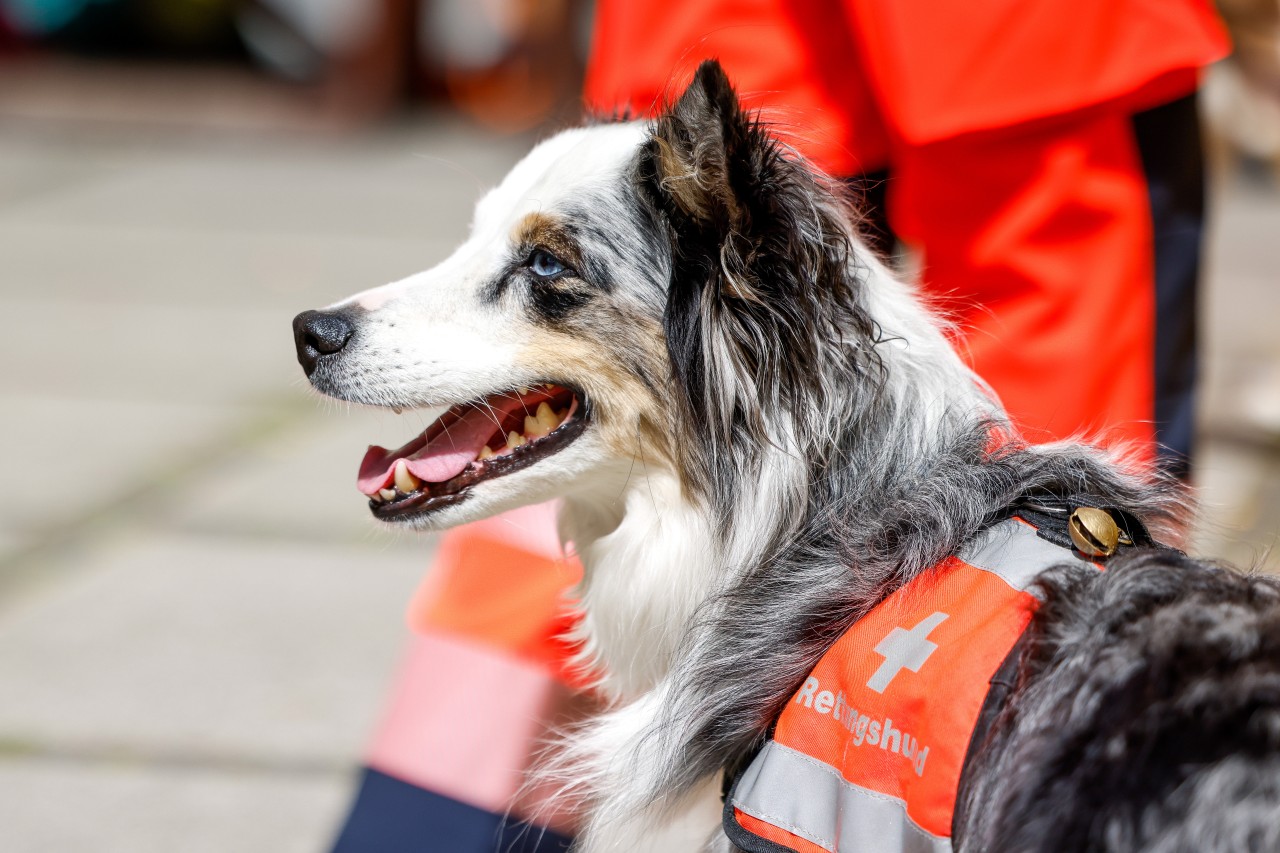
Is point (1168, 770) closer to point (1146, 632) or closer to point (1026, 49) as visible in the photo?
point (1146, 632)

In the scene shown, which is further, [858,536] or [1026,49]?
[1026,49]

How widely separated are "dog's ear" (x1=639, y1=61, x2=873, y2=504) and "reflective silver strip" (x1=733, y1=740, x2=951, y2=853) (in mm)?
515

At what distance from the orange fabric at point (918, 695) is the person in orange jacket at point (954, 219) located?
26.7 inches

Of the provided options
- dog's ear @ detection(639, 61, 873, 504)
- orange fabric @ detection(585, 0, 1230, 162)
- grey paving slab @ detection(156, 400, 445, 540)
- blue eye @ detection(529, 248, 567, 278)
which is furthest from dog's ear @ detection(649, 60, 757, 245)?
grey paving slab @ detection(156, 400, 445, 540)

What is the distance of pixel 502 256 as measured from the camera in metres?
2.42

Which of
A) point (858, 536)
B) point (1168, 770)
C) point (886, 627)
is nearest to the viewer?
point (1168, 770)

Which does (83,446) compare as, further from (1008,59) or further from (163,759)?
(1008,59)

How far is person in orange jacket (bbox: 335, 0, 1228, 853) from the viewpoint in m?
2.38

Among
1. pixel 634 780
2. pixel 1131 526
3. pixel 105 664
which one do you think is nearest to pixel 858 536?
pixel 1131 526

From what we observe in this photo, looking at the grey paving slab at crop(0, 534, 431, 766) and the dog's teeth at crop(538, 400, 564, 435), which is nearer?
the dog's teeth at crop(538, 400, 564, 435)

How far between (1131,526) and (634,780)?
866 mm

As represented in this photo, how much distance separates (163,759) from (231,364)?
306 cm

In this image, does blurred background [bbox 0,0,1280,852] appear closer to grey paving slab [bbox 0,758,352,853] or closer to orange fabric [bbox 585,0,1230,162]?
grey paving slab [bbox 0,758,352,853]

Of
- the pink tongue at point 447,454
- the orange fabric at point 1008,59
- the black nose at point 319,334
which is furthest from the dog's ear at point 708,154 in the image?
the black nose at point 319,334
